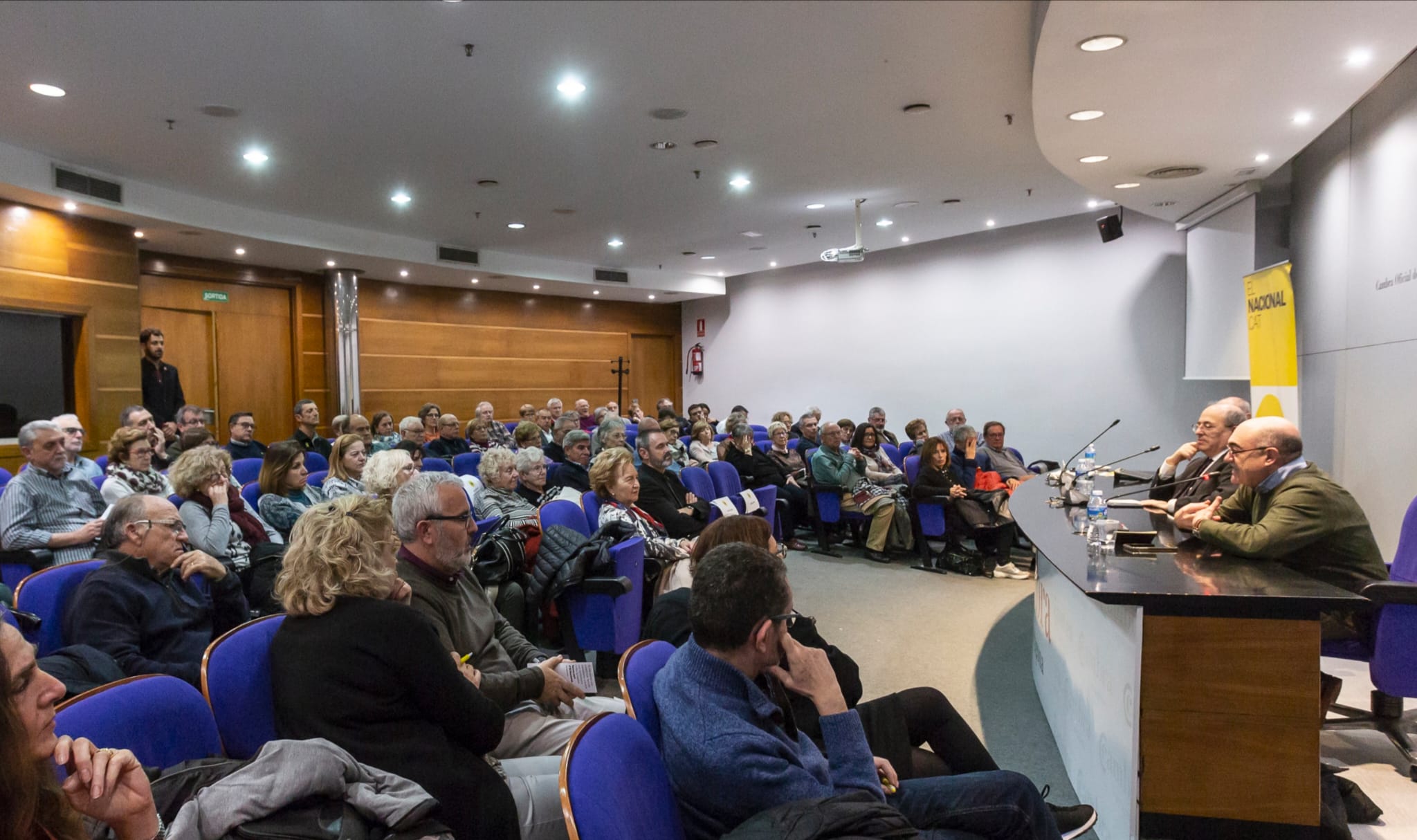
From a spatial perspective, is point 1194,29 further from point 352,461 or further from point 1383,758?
point 352,461

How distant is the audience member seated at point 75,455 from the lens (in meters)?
4.21

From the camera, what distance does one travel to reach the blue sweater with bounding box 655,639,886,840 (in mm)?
1506

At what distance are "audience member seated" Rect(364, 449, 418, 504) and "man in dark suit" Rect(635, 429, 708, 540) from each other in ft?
4.22

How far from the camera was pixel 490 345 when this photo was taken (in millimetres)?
13422

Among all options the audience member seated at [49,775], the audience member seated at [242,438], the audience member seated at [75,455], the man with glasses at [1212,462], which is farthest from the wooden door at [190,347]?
the man with glasses at [1212,462]

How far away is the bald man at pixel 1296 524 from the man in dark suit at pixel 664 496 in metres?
2.52

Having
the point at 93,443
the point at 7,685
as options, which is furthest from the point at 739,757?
the point at 93,443

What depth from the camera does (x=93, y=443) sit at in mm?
7711

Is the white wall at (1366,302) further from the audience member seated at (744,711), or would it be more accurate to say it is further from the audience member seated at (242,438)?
the audience member seated at (242,438)

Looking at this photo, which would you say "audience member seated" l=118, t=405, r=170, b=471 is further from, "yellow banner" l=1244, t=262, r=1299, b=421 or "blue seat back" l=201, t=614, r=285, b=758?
"yellow banner" l=1244, t=262, r=1299, b=421

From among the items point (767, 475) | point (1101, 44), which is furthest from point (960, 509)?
point (1101, 44)

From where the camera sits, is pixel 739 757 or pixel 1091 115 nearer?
pixel 739 757

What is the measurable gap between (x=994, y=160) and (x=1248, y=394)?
3.41 meters

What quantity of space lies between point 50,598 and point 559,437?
474 cm
